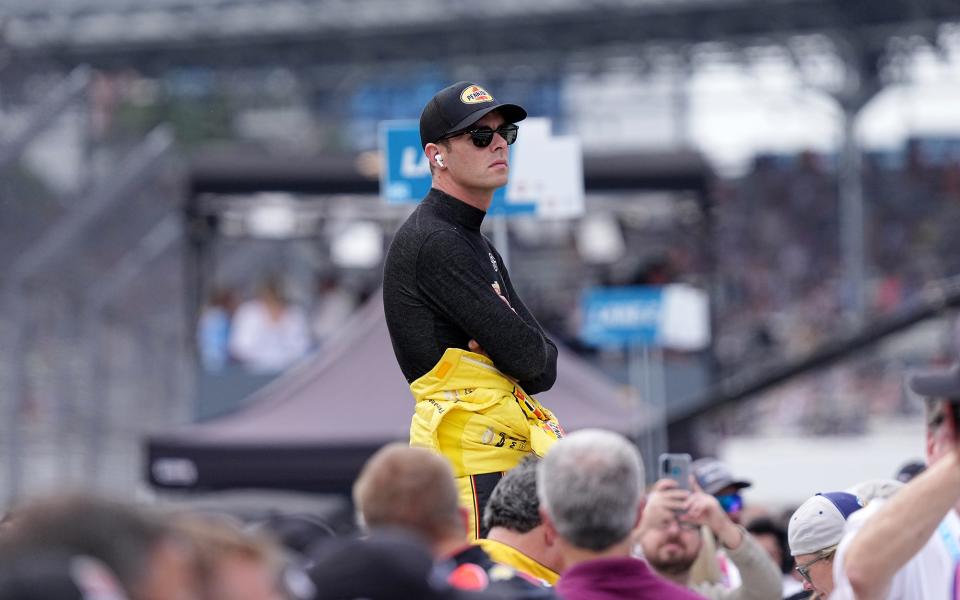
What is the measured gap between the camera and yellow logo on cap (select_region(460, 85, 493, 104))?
4.57 metres

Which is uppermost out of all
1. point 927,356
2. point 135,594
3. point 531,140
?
point 531,140

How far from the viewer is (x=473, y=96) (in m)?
4.58

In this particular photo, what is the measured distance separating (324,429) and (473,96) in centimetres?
699

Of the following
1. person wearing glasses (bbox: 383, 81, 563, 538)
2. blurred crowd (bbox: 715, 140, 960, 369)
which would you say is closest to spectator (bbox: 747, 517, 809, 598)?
person wearing glasses (bbox: 383, 81, 563, 538)

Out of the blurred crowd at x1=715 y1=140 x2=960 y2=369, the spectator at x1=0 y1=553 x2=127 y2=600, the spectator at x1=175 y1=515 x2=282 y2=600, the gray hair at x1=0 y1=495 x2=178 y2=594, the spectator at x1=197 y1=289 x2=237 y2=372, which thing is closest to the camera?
the spectator at x1=0 y1=553 x2=127 y2=600

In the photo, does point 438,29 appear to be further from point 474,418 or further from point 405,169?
point 474,418

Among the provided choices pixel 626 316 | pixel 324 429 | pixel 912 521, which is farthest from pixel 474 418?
pixel 626 316

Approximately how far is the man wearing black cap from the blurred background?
65.2 inches

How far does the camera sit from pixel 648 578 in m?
3.58

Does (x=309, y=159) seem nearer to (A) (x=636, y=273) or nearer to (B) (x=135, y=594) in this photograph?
(A) (x=636, y=273)

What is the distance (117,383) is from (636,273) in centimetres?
531

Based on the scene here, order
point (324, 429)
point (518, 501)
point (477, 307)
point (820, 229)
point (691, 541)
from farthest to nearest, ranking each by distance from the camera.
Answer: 1. point (820, 229)
2. point (324, 429)
3. point (691, 541)
4. point (477, 307)
5. point (518, 501)

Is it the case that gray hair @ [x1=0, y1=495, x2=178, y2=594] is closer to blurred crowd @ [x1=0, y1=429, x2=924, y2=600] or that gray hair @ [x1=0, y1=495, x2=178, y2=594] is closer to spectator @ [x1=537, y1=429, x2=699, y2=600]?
blurred crowd @ [x1=0, y1=429, x2=924, y2=600]

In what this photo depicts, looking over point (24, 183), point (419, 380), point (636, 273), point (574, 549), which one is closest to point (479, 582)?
point (574, 549)
